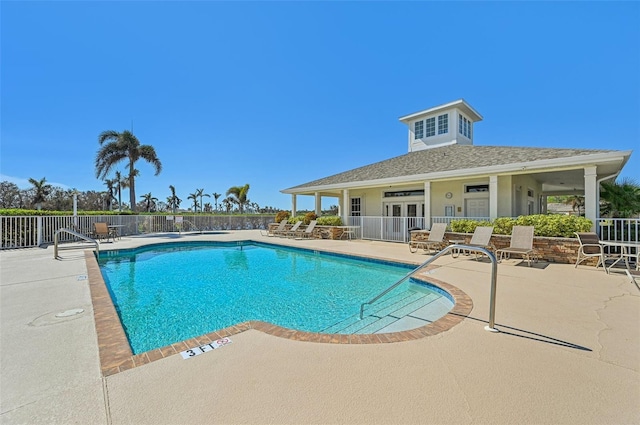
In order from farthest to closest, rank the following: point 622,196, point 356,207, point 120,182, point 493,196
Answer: point 120,182 → point 356,207 → point 622,196 → point 493,196

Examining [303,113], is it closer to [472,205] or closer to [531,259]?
[472,205]

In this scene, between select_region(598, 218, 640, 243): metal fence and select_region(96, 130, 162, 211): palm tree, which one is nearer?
select_region(598, 218, 640, 243): metal fence

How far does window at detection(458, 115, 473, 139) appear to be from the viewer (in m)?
17.4

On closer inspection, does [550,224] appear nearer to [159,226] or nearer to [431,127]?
[431,127]

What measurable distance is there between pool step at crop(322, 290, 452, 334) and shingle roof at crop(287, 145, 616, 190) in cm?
796

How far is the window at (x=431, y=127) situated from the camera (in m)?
17.9

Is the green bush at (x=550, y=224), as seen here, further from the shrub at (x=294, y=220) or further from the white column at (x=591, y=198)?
the shrub at (x=294, y=220)

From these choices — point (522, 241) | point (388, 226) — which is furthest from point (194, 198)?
point (522, 241)

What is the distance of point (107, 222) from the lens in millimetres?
15922

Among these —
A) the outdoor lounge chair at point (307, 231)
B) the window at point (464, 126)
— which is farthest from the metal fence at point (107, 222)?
the window at point (464, 126)

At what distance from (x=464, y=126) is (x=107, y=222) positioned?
22.6 m

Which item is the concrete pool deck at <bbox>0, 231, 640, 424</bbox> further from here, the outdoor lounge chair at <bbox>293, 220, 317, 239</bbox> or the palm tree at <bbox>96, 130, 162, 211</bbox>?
the palm tree at <bbox>96, 130, 162, 211</bbox>

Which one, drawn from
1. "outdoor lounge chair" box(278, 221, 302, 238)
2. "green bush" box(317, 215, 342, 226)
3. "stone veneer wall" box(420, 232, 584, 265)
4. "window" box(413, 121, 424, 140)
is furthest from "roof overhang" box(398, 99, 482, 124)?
"stone veneer wall" box(420, 232, 584, 265)

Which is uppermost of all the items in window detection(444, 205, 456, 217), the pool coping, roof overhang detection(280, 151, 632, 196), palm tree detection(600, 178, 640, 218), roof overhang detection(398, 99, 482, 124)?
roof overhang detection(398, 99, 482, 124)
